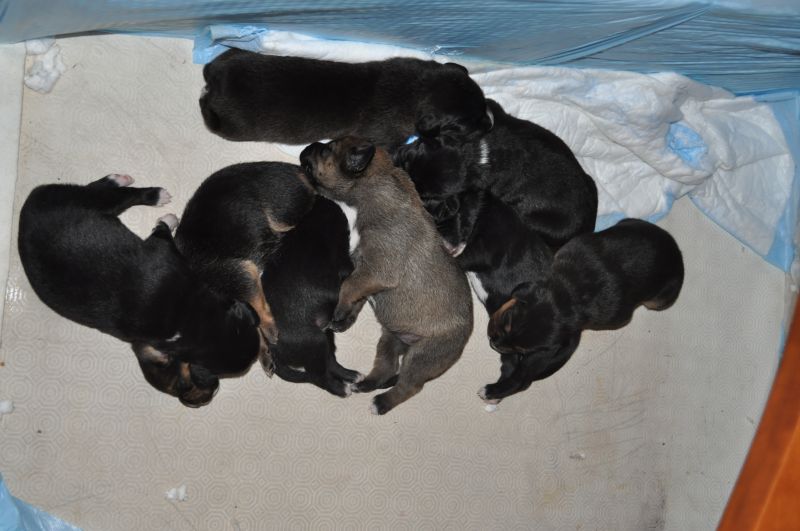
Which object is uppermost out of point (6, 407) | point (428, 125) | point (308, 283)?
point (428, 125)

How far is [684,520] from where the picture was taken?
3.83 meters

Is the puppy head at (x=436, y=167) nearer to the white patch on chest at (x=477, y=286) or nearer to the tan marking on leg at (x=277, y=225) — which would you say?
the white patch on chest at (x=477, y=286)

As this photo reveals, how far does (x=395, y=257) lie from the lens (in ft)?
9.77

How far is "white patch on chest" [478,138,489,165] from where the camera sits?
3.10m

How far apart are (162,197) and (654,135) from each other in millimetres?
2291

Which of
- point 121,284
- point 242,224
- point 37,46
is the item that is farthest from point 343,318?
point 37,46

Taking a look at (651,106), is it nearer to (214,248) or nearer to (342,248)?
(342,248)

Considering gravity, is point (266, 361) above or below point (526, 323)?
below

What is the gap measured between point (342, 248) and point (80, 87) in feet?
4.21

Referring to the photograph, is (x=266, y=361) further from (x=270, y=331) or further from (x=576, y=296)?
(x=576, y=296)

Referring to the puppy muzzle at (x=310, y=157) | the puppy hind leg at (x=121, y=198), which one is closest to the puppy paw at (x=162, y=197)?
the puppy hind leg at (x=121, y=198)

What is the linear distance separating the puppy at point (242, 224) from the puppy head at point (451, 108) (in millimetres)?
570

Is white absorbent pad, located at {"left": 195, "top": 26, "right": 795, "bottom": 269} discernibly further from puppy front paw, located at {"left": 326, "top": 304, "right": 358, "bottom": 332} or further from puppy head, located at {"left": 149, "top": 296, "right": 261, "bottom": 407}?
puppy head, located at {"left": 149, "top": 296, "right": 261, "bottom": 407}

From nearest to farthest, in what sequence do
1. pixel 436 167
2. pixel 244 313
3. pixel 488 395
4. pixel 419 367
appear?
1. pixel 244 313
2. pixel 436 167
3. pixel 419 367
4. pixel 488 395
